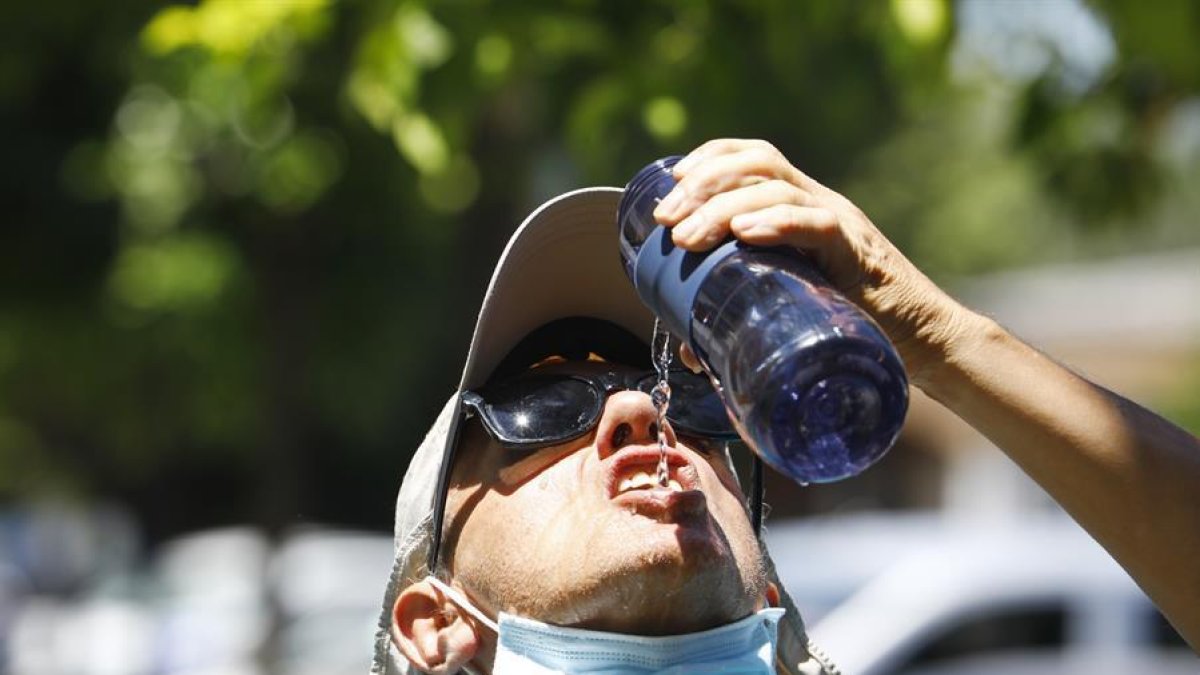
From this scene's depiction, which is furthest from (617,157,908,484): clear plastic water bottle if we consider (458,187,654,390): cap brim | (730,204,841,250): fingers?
(458,187,654,390): cap brim

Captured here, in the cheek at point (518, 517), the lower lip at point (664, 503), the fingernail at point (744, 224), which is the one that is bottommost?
the cheek at point (518, 517)

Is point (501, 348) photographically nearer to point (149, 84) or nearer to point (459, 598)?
point (459, 598)

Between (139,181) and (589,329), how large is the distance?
785cm

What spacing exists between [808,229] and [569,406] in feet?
1.92

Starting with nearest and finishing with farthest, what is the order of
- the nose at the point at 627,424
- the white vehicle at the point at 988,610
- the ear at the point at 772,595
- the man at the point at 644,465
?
the man at the point at 644,465
the nose at the point at 627,424
the ear at the point at 772,595
the white vehicle at the point at 988,610

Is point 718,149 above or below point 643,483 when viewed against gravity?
above

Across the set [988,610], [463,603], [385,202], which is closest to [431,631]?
[463,603]

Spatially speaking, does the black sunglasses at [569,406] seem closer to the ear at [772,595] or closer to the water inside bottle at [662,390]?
the water inside bottle at [662,390]

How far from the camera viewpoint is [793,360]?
1697mm

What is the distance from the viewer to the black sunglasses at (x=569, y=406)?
2307mm

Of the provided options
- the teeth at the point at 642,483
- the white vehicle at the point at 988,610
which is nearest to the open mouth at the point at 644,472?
the teeth at the point at 642,483

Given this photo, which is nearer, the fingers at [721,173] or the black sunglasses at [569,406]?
the fingers at [721,173]

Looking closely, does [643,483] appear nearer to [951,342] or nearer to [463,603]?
[463,603]

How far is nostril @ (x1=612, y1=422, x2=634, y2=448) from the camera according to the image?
2.29 metres
